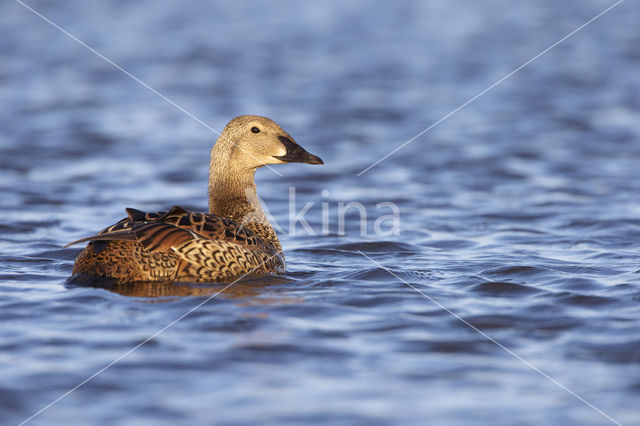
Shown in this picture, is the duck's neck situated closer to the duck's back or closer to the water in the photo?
the water

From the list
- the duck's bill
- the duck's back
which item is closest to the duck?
the duck's back

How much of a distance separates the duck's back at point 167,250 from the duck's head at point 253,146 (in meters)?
1.09

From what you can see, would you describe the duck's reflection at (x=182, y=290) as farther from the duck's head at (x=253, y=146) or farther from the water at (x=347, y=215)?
the duck's head at (x=253, y=146)

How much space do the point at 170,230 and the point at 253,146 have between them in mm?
1699

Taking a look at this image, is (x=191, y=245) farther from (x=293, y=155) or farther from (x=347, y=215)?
(x=347, y=215)

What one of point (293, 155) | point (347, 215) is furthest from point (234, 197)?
point (347, 215)

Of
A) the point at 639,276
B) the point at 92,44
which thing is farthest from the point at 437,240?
the point at 92,44

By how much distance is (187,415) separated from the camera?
470cm

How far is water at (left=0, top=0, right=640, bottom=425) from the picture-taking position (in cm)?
511

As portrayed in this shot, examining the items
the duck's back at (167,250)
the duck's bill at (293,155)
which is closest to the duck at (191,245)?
the duck's back at (167,250)

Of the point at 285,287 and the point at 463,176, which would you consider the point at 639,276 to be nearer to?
the point at 285,287

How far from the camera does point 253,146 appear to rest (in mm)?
8359

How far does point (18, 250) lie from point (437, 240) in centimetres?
430

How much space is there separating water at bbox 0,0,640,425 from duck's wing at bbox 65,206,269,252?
39cm
